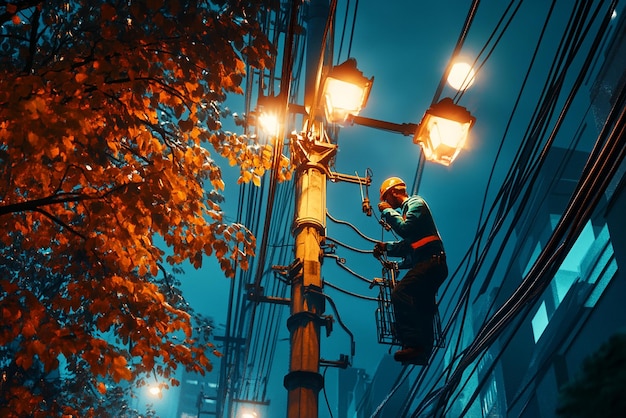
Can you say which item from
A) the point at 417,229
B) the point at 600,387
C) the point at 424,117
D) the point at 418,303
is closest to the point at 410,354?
the point at 418,303

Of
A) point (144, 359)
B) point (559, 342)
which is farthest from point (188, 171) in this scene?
point (559, 342)

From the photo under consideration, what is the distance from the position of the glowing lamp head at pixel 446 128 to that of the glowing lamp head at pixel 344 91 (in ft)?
3.32

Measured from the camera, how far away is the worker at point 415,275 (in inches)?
235

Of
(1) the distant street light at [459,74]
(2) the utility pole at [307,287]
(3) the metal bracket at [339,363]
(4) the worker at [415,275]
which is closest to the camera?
(2) the utility pole at [307,287]

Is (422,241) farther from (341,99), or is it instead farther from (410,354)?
(341,99)

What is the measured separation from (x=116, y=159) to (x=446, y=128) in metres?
4.66

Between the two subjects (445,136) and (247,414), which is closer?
(445,136)

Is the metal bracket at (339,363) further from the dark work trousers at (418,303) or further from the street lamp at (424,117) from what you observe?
the street lamp at (424,117)

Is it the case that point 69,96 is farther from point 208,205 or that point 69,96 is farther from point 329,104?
point 329,104

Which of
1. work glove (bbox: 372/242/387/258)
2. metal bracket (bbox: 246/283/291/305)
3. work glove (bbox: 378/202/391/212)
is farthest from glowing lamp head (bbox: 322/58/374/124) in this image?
metal bracket (bbox: 246/283/291/305)

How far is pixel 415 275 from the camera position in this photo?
6402mm

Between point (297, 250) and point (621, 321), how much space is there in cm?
1204

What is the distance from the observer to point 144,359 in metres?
5.79

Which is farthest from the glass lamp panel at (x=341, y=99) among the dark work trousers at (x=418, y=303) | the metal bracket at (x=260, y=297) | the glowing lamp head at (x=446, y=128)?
the metal bracket at (x=260, y=297)
